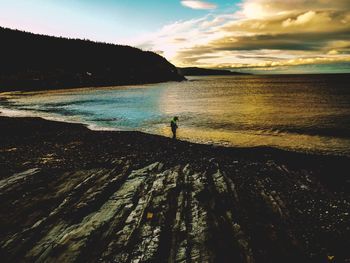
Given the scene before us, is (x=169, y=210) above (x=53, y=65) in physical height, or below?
below

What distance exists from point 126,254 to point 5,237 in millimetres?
3532

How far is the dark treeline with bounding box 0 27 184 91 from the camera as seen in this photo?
397 feet

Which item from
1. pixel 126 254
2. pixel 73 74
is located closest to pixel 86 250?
pixel 126 254

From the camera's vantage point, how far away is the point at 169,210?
9.55m

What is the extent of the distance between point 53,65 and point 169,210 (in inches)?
6175

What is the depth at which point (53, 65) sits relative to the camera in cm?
14912

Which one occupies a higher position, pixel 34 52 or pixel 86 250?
pixel 34 52

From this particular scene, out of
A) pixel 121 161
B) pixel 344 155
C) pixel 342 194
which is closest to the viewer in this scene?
pixel 342 194

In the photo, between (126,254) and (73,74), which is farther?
(73,74)

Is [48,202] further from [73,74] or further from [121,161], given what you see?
[73,74]

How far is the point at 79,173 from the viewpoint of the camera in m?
13.2

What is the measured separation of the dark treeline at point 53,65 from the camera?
4769 inches

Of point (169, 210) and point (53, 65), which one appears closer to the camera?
point (169, 210)

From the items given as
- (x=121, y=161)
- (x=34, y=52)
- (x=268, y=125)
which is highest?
(x=34, y=52)
